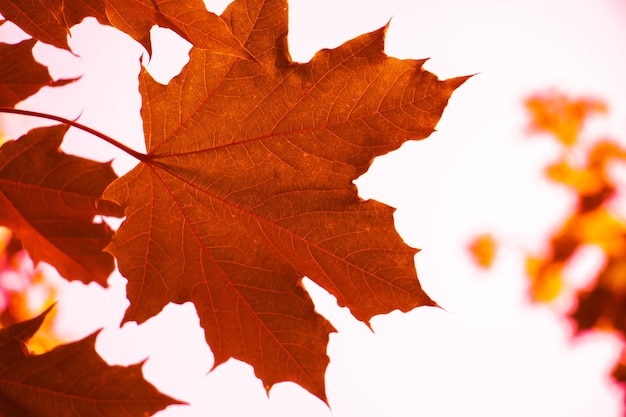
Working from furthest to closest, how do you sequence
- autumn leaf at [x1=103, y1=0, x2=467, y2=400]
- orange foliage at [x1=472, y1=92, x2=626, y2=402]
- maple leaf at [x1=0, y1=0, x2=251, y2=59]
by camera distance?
orange foliage at [x1=472, y1=92, x2=626, y2=402] → autumn leaf at [x1=103, y1=0, x2=467, y2=400] → maple leaf at [x1=0, y1=0, x2=251, y2=59]

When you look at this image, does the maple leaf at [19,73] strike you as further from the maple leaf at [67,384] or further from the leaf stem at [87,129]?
the maple leaf at [67,384]

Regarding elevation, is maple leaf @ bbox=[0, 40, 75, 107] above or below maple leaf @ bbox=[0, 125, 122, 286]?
above

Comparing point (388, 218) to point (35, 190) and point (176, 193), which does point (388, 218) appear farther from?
point (35, 190)

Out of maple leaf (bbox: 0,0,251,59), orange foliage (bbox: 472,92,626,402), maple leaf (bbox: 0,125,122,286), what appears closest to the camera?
maple leaf (bbox: 0,0,251,59)

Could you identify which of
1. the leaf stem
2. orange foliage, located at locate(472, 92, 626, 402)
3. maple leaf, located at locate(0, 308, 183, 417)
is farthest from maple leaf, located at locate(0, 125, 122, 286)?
orange foliage, located at locate(472, 92, 626, 402)

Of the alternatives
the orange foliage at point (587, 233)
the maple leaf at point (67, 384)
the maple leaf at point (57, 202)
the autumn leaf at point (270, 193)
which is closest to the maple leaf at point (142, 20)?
the autumn leaf at point (270, 193)

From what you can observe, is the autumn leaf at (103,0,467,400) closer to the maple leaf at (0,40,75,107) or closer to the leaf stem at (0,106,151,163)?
the leaf stem at (0,106,151,163)

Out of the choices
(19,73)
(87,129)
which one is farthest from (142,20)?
(19,73)
